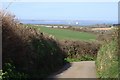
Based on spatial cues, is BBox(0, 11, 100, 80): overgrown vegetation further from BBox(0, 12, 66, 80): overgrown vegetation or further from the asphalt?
the asphalt

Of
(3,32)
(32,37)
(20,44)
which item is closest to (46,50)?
(32,37)

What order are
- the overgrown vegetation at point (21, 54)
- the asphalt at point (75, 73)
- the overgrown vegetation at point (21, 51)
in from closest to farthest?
the overgrown vegetation at point (21, 54) → the overgrown vegetation at point (21, 51) → the asphalt at point (75, 73)

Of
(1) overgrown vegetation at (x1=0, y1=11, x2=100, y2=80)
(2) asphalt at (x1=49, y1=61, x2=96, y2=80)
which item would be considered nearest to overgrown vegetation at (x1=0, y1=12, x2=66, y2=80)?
(1) overgrown vegetation at (x1=0, y1=11, x2=100, y2=80)

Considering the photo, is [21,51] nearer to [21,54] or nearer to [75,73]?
[21,54]

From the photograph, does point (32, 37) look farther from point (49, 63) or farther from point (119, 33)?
point (119, 33)

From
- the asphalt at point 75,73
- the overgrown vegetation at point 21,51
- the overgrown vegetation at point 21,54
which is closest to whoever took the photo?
the overgrown vegetation at point 21,54

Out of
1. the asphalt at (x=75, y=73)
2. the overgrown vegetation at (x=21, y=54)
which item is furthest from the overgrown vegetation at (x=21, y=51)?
the asphalt at (x=75, y=73)

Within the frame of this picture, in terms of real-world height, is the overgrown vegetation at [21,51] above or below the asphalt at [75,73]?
above

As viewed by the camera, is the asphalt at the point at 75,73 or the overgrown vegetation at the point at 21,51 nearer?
the overgrown vegetation at the point at 21,51

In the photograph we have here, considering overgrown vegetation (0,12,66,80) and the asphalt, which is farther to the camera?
the asphalt

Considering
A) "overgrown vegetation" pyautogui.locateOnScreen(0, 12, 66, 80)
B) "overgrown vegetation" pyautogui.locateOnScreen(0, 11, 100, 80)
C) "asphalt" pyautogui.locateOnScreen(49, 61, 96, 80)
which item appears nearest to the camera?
"overgrown vegetation" pyautogui.locateOnScreen(0, 11, 100, 80)

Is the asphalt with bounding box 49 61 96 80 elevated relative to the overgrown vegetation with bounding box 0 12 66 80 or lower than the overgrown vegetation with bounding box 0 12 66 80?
lower

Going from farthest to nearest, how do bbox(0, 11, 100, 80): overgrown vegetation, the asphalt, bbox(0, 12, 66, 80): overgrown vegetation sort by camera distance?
the asphalt, bbox(0, 12, 66, 80): overgrown vegetation, bbox(0, 11, 100, 80): overgrown vegetation

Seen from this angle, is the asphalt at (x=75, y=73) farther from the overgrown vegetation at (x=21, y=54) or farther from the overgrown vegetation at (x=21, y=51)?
the overgrown vegetation at (x=21, y=51)
